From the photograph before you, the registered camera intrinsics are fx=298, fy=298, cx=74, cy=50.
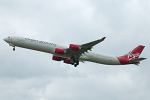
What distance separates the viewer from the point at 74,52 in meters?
65.4

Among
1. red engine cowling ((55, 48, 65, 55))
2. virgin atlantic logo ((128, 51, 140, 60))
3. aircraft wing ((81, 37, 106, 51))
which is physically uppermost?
virgin atlantic logo ((128, 51, 140, 60))

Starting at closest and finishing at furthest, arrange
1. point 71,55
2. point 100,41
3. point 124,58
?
point 100,41 → point 71,55 → point 124,58

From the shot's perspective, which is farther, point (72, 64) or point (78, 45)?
point (72, 64)

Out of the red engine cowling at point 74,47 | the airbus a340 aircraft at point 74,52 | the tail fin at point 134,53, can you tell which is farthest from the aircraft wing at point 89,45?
the tail fin at point 134,53

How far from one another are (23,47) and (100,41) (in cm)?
1659

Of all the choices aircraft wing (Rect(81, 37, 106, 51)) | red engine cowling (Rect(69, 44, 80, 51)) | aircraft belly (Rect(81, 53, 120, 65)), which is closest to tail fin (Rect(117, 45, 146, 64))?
aircraft belly (Rect(81, 53, 120, 65))

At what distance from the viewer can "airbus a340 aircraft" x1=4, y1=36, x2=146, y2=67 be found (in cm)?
6369

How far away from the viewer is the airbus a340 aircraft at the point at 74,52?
63688 mm

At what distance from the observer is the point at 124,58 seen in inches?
2844

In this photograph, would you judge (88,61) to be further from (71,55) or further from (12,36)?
(12,36)

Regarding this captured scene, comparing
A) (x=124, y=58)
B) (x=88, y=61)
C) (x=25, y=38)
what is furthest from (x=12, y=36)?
(x=124, y=58)

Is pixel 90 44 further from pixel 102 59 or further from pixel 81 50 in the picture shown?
pixel 102 59

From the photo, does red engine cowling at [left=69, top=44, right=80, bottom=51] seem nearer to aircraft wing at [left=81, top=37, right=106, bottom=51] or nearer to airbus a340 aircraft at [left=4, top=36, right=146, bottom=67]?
airbus a340 aircraft at [left=4, top=36, right=146, bottom=67]

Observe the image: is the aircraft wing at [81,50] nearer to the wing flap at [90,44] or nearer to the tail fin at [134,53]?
the wing flap at [90,44]
